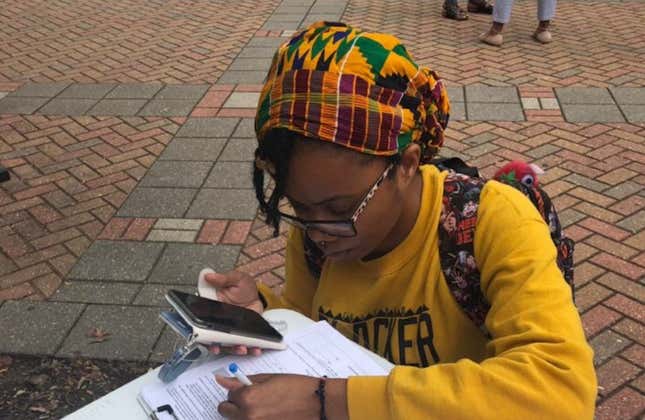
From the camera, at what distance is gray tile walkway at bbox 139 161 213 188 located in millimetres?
3938

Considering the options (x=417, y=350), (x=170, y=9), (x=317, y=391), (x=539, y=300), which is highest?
(x=539, y=300)

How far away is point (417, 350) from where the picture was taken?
4.33 ft

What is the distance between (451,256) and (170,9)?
7.17 m

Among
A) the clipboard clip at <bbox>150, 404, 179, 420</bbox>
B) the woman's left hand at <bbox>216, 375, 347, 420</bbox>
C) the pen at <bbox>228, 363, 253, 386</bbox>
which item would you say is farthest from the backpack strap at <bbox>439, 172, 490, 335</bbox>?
the clipboard clip at <bbox>150, 404, 179, 420</bbox>

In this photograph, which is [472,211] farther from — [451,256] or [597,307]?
[597,307]

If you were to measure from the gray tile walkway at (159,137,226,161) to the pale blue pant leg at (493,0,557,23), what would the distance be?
123 inches

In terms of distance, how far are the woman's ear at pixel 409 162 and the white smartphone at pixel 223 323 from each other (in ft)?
1.28

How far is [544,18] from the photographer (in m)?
6.10

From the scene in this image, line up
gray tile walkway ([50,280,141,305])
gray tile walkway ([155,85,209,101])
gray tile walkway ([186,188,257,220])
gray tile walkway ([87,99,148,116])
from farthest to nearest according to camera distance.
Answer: gray tile walkway ([155,85,209,101]) → gray tile walkway ([87,99,148,116]) → gray tile walkway ([186,188,257,220]) → gray tile walkway ([50,280,141,305])

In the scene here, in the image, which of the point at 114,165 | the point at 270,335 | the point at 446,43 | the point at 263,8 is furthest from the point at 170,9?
the point at 270,335

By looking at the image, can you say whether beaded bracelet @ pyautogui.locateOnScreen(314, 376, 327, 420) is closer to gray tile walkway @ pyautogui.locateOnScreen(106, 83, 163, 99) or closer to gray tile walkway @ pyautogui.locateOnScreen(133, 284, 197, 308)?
gray tile walkway @ pyautogui.locateOnScreen(133, 284, 197, 308)

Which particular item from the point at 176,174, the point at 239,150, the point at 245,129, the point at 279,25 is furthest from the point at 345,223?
the point at 279,25

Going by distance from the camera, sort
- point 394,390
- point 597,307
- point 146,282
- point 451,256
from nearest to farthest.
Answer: point 394,390 → point 451,256 → point 597,307 → point 146,282

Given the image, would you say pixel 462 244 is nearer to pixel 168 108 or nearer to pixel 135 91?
pixel 168 108
